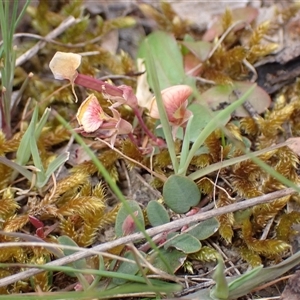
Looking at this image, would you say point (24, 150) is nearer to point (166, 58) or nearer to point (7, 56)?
point (7, 56)

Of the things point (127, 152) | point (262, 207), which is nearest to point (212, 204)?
point (262, 207)

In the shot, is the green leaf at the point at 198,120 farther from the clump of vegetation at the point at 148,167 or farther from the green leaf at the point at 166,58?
the green leaf at the point at 166,58

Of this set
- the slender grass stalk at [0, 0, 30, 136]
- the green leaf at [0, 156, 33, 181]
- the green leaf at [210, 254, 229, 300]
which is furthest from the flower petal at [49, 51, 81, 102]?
the green leaf at [210, 254, 229, 300]

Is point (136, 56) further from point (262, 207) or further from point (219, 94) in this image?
point (262, 207)

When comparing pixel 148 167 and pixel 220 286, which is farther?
pixel 148 167

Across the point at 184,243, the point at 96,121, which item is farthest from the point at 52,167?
the point at 184,243

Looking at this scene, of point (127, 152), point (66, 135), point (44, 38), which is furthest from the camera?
point (44, 38)
